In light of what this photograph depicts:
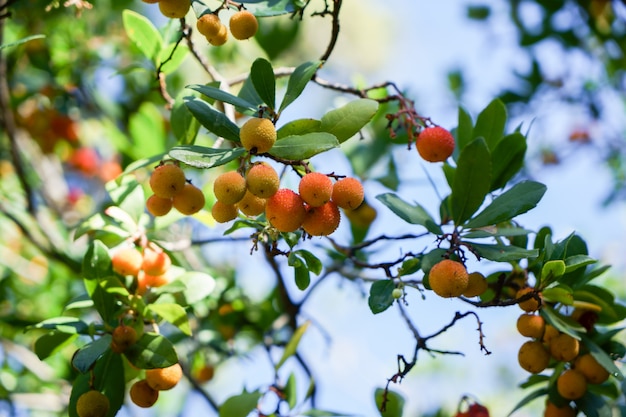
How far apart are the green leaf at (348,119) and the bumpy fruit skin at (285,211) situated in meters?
0.16

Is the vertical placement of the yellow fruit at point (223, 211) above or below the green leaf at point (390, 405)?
above

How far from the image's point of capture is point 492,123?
1373mm

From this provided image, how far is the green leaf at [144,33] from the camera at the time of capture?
1.49 m

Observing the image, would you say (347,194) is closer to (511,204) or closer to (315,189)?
(315,189)

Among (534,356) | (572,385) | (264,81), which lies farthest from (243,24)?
(572,385)

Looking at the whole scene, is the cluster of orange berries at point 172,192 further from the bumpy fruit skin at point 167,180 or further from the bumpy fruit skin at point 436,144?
the bumpy fruit skin at point 436,144

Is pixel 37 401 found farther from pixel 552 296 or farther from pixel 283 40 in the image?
pixel 552 296

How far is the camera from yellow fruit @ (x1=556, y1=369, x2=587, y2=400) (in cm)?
130

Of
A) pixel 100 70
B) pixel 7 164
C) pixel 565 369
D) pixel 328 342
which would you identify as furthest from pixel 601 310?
pixel 7 164

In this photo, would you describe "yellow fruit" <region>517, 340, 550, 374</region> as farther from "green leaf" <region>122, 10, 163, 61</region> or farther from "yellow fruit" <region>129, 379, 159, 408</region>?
"green leaf" <region>122, 10, 163, 61</region>

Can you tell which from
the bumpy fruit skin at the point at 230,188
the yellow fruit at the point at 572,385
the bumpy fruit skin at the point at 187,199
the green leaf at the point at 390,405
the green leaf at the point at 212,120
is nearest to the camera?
the bumpy fruit skin at the point at 230,188

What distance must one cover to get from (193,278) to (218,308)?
2.27 ft

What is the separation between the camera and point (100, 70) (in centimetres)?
255

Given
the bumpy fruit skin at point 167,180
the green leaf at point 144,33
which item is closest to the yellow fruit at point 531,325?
the bumpy fruit skin at point 167,180
